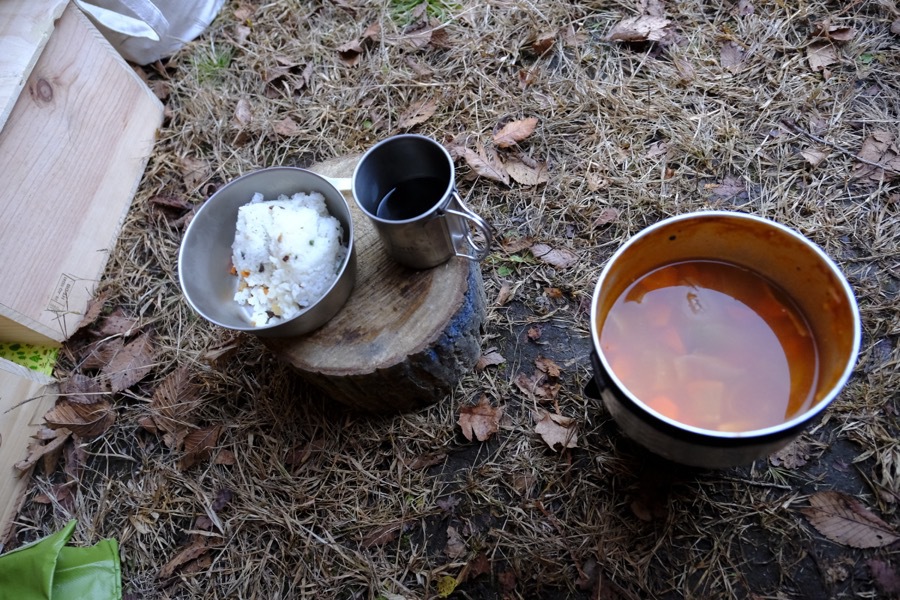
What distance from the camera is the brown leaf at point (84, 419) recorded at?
220 cm

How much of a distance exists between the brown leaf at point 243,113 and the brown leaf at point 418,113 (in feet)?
2.29

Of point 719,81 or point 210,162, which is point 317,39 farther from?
point 719,81

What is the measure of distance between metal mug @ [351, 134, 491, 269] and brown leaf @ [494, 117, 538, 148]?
72cm

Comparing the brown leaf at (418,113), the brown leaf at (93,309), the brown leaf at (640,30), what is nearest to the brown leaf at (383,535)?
the brown leaf at (93,309)

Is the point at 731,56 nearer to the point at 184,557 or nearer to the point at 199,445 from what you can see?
the point at 199,445

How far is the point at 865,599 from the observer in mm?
1616

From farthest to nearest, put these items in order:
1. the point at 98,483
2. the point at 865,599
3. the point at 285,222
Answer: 1. the point at 98,483
2. the point at 285,222
3. the point at 865,599

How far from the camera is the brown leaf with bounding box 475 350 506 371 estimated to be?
207 centimetres

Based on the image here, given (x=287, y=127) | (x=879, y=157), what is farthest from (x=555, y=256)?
(x=287, y=127)

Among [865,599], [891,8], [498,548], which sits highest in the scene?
[891,8]

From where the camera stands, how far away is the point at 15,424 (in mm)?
2152

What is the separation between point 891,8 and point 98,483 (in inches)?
136

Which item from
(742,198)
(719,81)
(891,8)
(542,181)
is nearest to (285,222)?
(542,181)

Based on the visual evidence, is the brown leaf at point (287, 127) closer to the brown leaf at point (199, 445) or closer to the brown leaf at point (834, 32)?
the brown leaf at point (199, 445)
